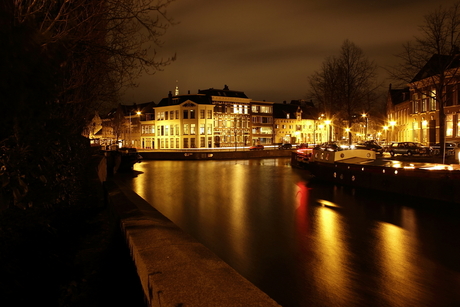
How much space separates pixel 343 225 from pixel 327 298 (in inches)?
261

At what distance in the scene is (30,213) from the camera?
18.1ft

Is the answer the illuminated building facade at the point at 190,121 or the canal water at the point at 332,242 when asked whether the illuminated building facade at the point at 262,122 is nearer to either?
the illuminated building facade at the point at 190,121

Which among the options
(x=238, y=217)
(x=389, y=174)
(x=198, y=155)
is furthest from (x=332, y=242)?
(x=198, y=155)

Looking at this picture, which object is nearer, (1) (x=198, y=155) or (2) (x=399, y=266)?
(2) (x=399, y=266)

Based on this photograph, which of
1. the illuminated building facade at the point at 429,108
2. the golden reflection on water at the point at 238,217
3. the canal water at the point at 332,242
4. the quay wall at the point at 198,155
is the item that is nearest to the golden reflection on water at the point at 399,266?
the canal water at the point at 332,242

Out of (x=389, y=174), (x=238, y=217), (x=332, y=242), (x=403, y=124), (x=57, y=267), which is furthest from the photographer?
(x=403, y=124)

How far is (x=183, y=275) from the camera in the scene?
3996 millimetres

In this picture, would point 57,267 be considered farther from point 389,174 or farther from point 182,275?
point 389,174

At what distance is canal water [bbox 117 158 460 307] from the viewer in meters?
7.18

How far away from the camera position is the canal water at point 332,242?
7184 mm

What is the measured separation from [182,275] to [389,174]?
1752cm

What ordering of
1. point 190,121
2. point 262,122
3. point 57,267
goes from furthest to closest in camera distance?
1. point 262,122
2. point 190,121
3. point 57,267

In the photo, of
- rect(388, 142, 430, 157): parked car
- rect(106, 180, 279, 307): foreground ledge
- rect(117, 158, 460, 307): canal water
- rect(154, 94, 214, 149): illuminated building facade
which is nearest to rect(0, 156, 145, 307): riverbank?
rect(106, 180, 279, 307): foreground ledge

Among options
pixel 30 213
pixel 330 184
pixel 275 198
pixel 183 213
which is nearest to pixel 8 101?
pixel 30 213
